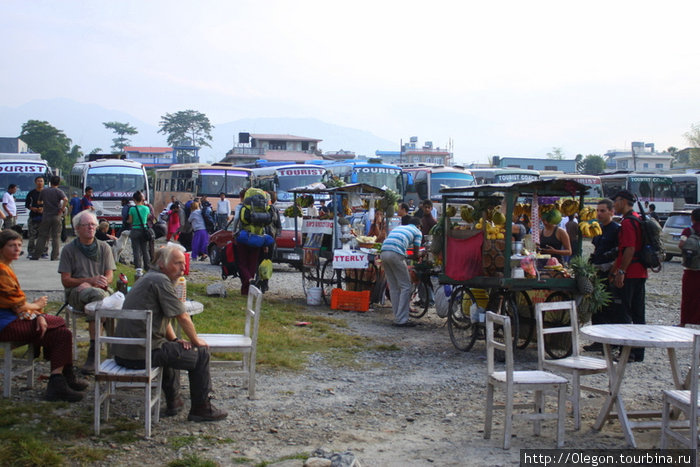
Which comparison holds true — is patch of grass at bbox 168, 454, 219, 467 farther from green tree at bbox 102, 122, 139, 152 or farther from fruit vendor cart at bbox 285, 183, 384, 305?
green tree at bbox 102, 122, 139, 152

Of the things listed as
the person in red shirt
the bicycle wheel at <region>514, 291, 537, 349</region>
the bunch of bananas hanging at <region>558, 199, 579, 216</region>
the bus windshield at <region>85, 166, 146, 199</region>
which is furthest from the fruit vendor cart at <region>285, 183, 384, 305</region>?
the bus windshield at <region>85, 166, 146, 199</region>

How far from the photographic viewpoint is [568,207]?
926cm

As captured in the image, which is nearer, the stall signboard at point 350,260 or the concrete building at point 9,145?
the stall signboard at point 350,260

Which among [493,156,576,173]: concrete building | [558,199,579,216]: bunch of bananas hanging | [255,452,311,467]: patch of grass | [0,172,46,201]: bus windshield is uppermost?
[493,156,576,173]: concrete building

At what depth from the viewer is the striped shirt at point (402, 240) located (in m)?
10.6

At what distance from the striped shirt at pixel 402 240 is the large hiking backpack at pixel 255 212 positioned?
2883 millimetres

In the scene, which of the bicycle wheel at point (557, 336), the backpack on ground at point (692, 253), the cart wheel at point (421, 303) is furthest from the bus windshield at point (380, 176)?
the backpack on ground at point (692, 253)

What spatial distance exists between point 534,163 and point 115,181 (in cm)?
5711

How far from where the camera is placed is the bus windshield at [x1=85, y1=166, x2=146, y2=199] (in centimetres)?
2766

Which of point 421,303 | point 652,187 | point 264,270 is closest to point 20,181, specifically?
point 264,270

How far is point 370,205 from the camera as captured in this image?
45.3 ft

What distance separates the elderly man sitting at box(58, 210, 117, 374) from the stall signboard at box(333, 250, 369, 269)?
538 centimetres

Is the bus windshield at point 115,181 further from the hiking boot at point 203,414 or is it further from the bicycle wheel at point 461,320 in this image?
the hiking boot at point 203,414

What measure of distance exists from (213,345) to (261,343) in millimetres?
2780
